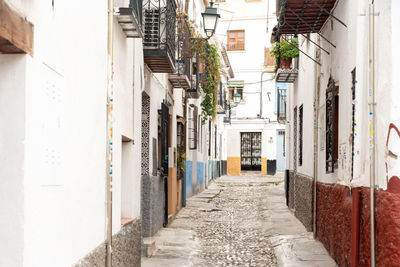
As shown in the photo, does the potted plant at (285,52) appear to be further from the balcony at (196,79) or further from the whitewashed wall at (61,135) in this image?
the whitewashed wall at (61,135)

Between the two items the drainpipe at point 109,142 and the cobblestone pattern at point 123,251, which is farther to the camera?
the drainpipe at point 109,142

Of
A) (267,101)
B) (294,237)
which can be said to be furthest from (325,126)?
(267,101)

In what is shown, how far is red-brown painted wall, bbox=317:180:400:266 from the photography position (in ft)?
16.1

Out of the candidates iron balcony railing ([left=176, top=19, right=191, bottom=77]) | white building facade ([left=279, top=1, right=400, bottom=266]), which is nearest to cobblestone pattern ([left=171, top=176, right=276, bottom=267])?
white building facade ([left=279, top=1, right=400, bottom=266])

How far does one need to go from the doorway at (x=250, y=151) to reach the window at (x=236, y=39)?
19.0ft

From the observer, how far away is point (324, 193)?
9.39 m

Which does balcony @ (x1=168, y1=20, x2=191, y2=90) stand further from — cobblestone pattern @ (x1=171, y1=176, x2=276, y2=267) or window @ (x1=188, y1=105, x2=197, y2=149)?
window @ (x1=188, y1=105, x2=197, y2=149)

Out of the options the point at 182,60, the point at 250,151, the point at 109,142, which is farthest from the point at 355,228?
the point at 250,151

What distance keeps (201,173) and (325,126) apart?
1303 centimetres

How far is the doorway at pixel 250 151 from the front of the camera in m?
37.6

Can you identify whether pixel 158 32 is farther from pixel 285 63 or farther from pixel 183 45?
pixel 285 63

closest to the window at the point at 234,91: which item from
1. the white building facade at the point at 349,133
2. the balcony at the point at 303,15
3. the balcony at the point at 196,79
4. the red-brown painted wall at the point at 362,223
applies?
the balcony at the point at 196,79

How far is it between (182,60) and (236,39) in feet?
83.9

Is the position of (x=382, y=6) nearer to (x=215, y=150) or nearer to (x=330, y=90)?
(x=330, y=90)
